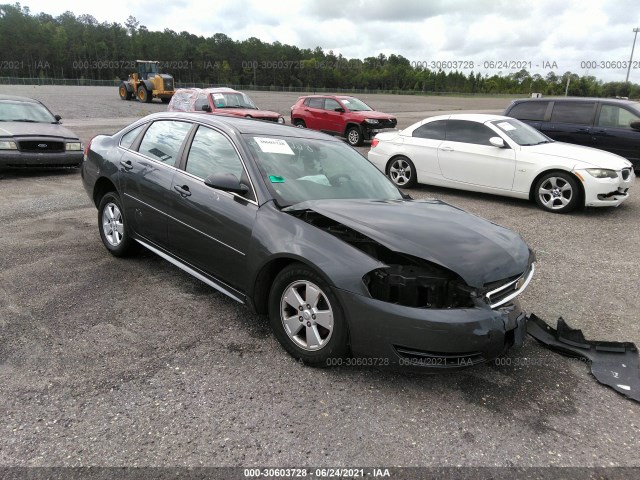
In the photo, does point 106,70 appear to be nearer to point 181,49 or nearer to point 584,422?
point 181,49

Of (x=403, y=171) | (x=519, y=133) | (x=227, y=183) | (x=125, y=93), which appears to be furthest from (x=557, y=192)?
(x=125, y=93)

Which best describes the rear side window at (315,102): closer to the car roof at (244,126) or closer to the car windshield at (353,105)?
the car windshield at (353,105)

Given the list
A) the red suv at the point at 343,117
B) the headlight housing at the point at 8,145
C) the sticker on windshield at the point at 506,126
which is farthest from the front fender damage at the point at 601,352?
the red suv at the point at 343,117

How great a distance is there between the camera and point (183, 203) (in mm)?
3998

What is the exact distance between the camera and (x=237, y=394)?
115 inches

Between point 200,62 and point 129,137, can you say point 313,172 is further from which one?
point 200,62

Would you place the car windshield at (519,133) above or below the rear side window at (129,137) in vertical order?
above

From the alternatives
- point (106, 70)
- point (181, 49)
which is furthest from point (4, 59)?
point (181, 49)

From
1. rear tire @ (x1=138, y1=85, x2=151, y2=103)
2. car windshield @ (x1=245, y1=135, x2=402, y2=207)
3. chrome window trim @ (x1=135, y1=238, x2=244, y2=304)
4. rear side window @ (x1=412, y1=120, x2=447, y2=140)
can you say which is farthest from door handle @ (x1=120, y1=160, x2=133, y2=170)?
rear tire @ (x1=138, y1=85, x2=151, y2=103)

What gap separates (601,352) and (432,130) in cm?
654

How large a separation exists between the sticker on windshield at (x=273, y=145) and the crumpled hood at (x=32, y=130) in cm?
752

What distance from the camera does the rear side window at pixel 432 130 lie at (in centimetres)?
920

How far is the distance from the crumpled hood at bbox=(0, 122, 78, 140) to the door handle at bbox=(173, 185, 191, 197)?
7.05 meters

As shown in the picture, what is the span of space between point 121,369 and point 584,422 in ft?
9.35
